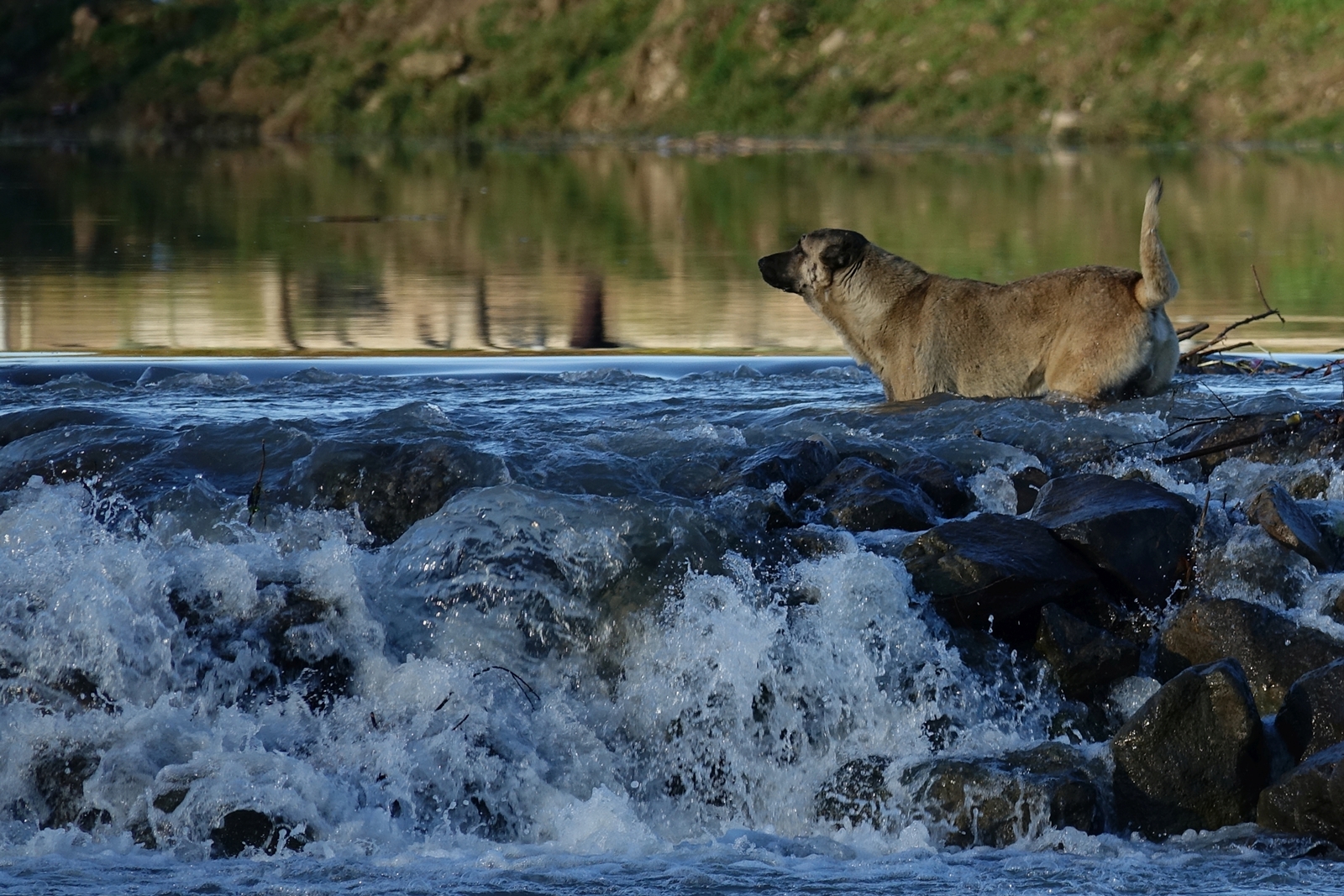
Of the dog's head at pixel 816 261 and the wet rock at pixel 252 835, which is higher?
the dog's head at pixel 816 261

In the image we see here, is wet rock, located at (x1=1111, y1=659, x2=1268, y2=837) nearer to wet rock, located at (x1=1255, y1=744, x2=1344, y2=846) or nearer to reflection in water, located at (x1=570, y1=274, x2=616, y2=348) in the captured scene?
wet rock, located at (x1=1255, y1=744, x2=1344, y2=846)

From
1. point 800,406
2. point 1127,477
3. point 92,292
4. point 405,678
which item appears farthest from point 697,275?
point 405,678

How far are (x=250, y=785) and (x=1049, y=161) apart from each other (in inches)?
1218

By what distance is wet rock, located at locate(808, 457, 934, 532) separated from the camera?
7324 millimetres

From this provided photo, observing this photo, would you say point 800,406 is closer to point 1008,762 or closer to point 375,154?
point 1008,762

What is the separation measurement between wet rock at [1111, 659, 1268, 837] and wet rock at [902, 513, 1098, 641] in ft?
3.09

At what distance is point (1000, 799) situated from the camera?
5.50m

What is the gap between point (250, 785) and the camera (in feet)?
18.2

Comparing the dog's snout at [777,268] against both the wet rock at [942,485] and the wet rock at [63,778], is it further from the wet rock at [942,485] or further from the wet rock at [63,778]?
the wet rock at [63,778]

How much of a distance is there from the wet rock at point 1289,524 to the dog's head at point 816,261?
330cm

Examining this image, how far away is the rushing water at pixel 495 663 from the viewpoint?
533 cm

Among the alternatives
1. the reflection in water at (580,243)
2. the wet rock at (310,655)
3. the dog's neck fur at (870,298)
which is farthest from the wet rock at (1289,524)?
the reflection in water at (580,243)

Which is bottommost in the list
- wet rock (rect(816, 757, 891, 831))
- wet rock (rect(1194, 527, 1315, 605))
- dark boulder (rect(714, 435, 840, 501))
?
wet rock (rect(816, 757, 891, 831))

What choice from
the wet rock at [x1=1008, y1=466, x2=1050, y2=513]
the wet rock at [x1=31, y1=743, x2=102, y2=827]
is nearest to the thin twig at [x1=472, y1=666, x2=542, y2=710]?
the wet rock at [x1=31, y1=743, x2=102, y2=827]
